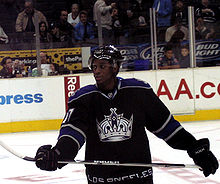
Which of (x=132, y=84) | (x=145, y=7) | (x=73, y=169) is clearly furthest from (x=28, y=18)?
(x=132, y=84)

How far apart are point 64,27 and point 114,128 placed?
6.06 metres

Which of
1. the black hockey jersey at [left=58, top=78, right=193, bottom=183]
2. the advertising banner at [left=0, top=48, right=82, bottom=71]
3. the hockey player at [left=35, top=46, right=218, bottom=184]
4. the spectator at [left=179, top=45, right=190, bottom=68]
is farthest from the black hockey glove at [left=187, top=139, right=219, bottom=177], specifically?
the spectator at [left=179, top=45, right=190, bottom=68]

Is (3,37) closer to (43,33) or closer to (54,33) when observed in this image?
(43,33)

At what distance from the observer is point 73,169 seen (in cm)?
466

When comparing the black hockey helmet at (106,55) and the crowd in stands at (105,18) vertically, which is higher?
the crowd in stands at (105,18)

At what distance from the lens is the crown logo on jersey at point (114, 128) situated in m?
2.16

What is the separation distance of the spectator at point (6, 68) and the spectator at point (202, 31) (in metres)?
2.78

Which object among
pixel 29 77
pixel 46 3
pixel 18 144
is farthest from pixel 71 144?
pixel 46 3

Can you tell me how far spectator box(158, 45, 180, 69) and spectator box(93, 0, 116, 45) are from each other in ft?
2.68

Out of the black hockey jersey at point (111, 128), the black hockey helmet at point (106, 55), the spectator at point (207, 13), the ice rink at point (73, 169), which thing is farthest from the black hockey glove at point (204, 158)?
the spectator at point (207, 13)

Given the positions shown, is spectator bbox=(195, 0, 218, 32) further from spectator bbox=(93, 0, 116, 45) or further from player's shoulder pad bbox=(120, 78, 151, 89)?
player's shoulder pad bbox=(120, 78, 151, 89)

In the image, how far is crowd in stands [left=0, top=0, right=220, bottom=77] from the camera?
7.75 metres

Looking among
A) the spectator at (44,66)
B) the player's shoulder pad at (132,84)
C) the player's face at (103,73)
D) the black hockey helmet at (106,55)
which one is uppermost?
the black hockey helmet at (106,55)

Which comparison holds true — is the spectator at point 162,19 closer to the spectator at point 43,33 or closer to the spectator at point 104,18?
the spectator at point 104,18
